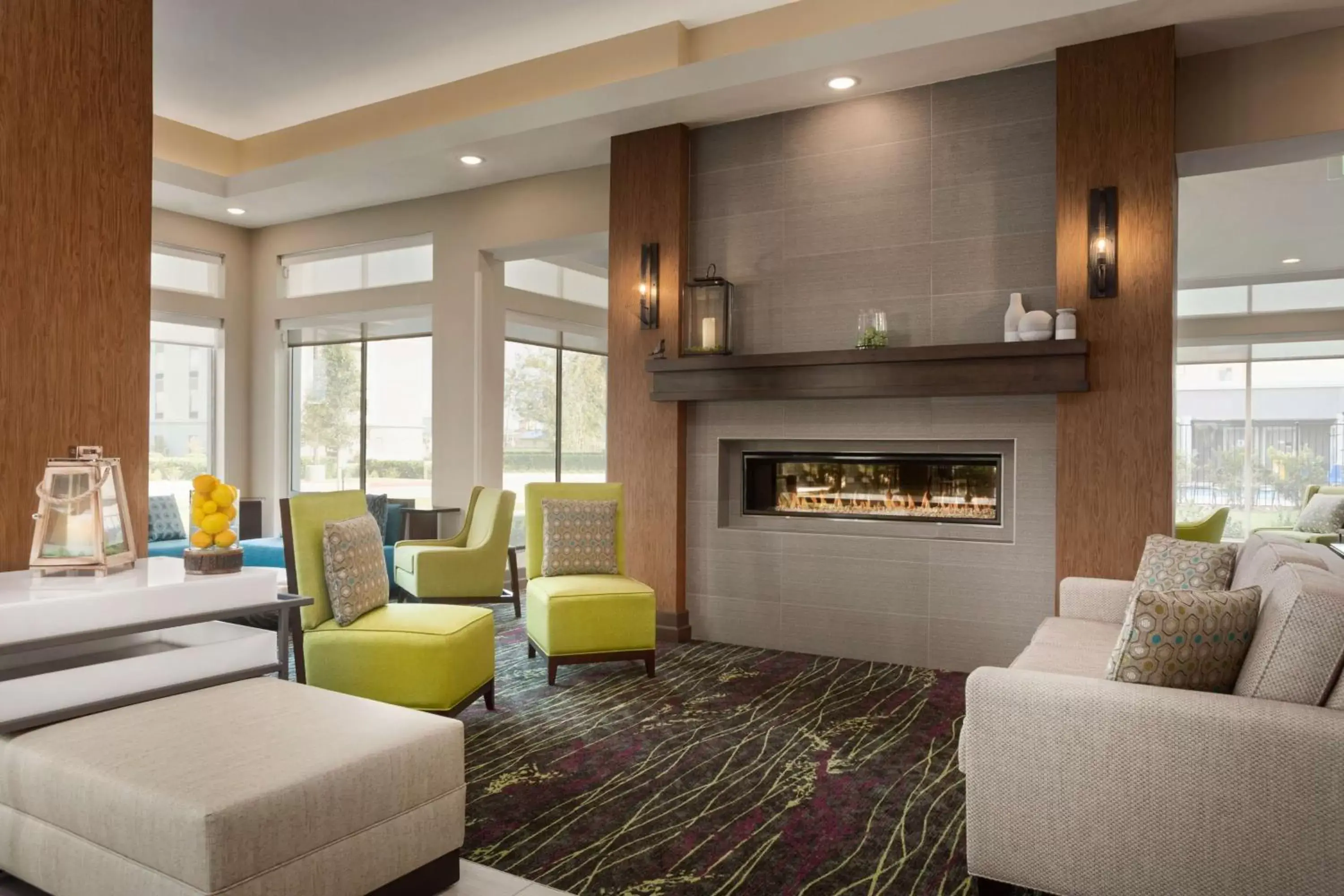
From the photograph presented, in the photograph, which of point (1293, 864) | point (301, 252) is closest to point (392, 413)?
point (301, 252)

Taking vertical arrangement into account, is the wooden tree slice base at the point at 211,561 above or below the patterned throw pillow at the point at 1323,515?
above

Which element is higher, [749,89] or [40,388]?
[749,89]

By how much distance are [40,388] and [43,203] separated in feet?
1.91

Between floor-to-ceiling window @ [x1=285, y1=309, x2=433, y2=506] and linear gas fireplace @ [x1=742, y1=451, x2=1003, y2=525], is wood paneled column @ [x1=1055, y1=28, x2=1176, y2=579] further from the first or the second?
floor-to-ceiling window @ [x1=285, y1=309, x2=433, y2=506]

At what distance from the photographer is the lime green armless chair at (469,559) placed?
5.68 metres

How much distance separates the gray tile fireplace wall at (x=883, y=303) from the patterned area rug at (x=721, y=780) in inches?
16.6

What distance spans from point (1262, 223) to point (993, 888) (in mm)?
6885

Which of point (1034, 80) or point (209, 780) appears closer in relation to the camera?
point (209, 780)

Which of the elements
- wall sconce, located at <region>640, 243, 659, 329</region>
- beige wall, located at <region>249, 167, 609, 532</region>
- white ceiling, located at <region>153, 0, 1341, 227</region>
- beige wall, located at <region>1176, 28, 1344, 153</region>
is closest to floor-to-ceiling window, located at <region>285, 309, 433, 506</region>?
beige wall, located at <region>249, 167, 609, 532</region>

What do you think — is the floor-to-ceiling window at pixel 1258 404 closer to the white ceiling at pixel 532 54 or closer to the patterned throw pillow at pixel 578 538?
the white ceiling at pixel 532 54

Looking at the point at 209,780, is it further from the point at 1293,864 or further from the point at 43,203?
the point at 1293,864

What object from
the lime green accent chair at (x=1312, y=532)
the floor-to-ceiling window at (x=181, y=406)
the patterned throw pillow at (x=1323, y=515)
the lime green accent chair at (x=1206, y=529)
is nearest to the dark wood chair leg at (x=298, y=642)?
the floor-to-ceiling window at (x=181, y=406)

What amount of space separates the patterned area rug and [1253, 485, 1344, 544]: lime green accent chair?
576 centimetres

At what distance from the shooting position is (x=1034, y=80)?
14.6 ft
